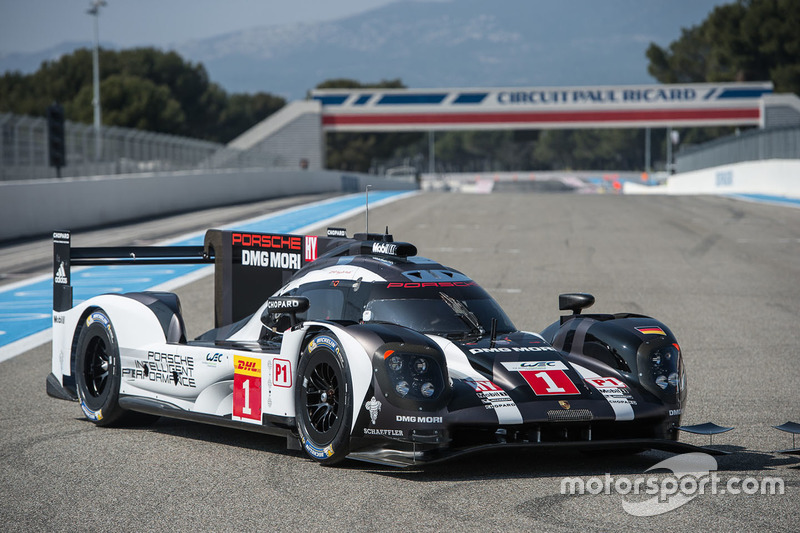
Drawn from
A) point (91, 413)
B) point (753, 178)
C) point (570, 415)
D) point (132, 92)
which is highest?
point (132, 92)

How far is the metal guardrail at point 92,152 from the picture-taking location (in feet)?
95.1

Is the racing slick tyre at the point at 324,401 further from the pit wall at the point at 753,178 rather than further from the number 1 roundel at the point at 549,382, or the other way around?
the pit wall at the point at 753,178

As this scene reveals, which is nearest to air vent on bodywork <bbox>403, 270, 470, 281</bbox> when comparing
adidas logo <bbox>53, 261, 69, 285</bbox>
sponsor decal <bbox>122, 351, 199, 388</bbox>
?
sponsor decal <bbox>122, 351, 199, 388</bbox>

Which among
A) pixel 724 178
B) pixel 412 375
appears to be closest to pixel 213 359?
pixel 412 375

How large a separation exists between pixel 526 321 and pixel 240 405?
649 centimetres

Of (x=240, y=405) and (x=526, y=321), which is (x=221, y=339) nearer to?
(x=240, y=405)

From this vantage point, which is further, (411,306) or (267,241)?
(267,241)

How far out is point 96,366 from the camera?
27.3 feet

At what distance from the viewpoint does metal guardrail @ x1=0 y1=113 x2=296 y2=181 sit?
2900cm

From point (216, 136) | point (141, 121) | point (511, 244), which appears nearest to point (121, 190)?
point (511, 244)

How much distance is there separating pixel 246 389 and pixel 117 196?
24847 millimetres

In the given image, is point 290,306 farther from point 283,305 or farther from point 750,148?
point 750,148

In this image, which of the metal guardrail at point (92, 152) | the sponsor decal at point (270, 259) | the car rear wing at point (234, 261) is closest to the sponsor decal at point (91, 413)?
the car rear wing at point (234, 261)

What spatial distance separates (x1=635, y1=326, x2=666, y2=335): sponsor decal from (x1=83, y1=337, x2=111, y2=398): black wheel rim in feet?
13.3
